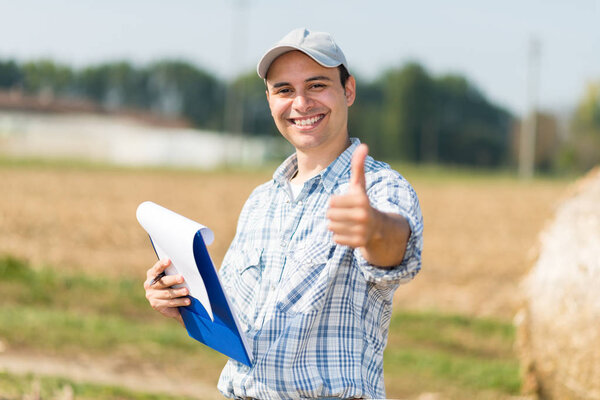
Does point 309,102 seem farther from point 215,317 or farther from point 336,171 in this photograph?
point 215,317

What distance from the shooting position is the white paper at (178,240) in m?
2.05

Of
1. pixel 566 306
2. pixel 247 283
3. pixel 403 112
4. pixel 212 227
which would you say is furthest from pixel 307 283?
pixel 403 112

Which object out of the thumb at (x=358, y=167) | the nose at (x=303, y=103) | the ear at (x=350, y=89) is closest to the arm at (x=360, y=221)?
the thumb at (x=358, y=167)

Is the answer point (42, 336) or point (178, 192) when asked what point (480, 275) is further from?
point (178, 192)

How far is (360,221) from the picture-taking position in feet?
5.66

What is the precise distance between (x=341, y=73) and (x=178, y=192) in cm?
2083

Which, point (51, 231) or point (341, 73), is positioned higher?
point (341, 73)

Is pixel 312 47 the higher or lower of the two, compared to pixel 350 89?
higher

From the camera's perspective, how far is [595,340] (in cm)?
517

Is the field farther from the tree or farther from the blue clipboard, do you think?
the tree

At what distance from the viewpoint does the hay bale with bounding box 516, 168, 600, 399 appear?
5.23m

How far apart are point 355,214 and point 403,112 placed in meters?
69.3

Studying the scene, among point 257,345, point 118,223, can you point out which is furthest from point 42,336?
point 118,223

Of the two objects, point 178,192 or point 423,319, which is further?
point 178,192
